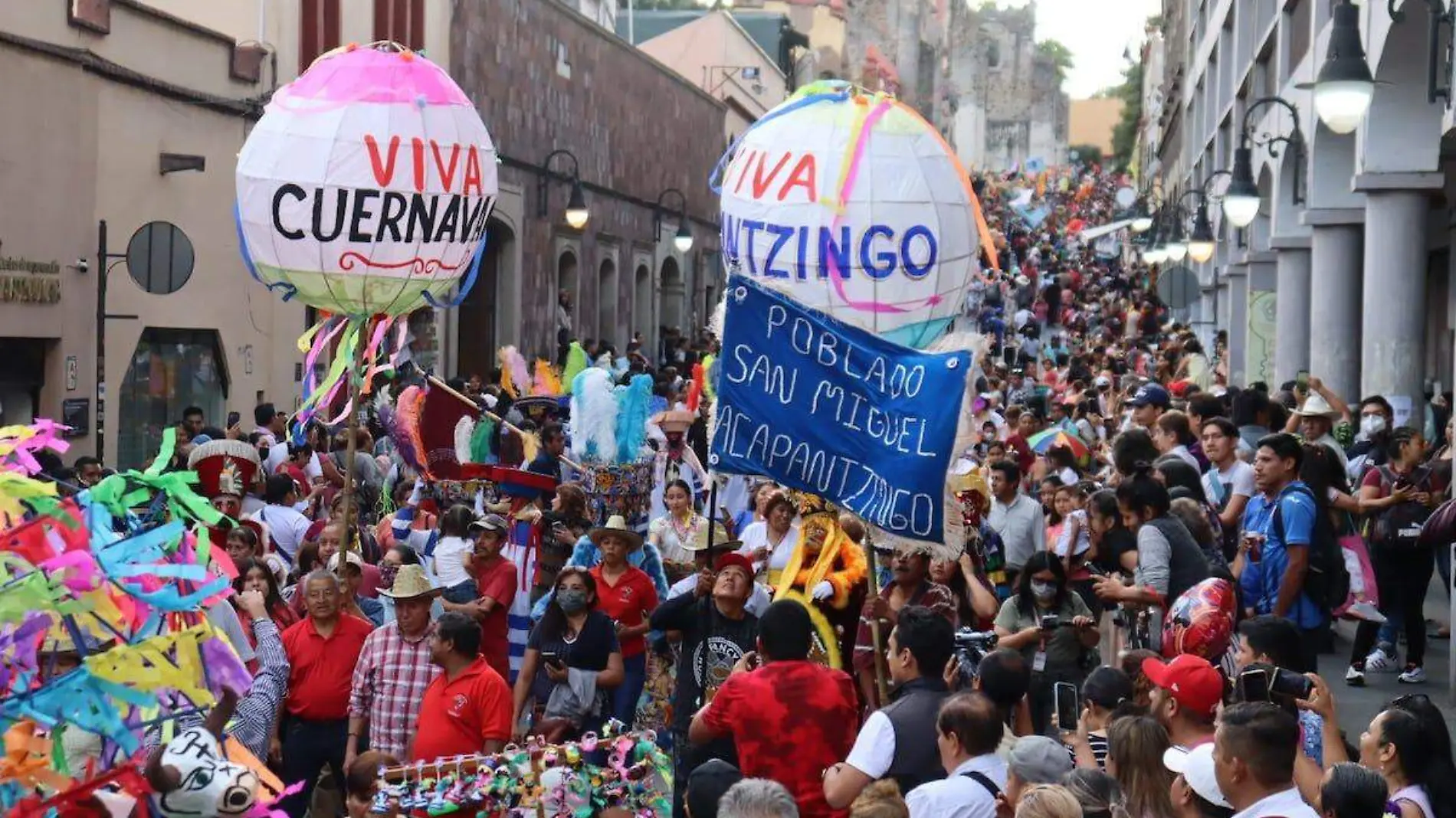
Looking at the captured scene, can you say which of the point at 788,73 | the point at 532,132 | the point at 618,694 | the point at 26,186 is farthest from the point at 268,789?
the point at 788,73

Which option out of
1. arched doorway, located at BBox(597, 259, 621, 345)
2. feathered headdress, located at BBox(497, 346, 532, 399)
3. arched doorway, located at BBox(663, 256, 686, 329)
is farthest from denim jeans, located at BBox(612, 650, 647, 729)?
arched doorway, located at BBox(663, 256, 686, 329)

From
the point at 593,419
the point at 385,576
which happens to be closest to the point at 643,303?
the point at 593,419

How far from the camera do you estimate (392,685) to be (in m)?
9.04

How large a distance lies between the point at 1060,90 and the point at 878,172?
164998 millimetres

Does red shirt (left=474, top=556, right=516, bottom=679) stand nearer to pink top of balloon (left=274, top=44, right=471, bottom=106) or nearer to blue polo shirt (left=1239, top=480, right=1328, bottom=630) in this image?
pink top of balloon (left=274, top=44, right=471, bottom=106)

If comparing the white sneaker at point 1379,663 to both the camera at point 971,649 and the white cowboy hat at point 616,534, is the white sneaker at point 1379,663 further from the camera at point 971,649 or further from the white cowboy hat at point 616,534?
the white cowboy hat at point 616,534

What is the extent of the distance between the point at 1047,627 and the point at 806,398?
1.57 m

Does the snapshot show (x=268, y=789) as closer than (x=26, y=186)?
Yes

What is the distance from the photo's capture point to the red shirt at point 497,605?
35.2 feet

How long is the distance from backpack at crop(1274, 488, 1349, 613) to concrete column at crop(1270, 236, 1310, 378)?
710 inches

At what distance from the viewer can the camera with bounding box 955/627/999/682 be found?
8.52 metres

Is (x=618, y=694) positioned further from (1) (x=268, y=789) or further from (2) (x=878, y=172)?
(2) (x=878, y=172)

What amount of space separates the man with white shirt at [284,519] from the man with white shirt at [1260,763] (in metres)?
7.37

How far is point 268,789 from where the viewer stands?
7414 millimetres
